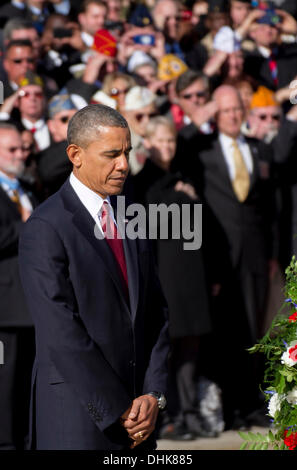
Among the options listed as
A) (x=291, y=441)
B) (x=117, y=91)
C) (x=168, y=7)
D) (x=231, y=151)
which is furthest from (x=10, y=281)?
(x=168, y=7)

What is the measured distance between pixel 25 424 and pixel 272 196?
2.73m

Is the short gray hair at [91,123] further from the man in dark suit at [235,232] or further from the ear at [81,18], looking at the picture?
the ear at [81,18]

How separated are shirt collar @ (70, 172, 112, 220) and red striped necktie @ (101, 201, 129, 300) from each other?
0.09 ft

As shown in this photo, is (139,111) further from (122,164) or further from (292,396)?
(292,396)

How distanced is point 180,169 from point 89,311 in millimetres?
3758

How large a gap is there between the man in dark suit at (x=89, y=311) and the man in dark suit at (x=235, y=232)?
3614 mm

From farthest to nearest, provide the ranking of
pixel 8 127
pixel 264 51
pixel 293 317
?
1. pixel 264 51
2. pixel 8 127
3. pixel 293 317

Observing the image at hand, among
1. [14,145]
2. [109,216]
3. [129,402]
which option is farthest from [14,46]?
[129,402]

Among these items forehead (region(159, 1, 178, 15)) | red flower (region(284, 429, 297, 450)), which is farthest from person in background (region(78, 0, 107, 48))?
red flower (region(284, 429, 297, 450))

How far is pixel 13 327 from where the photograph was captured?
6.16 meters

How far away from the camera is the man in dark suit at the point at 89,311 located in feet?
11.1

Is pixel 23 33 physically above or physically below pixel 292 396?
above

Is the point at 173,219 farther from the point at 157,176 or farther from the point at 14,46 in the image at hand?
the point at 14,46

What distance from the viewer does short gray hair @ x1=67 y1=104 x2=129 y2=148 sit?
352cm
